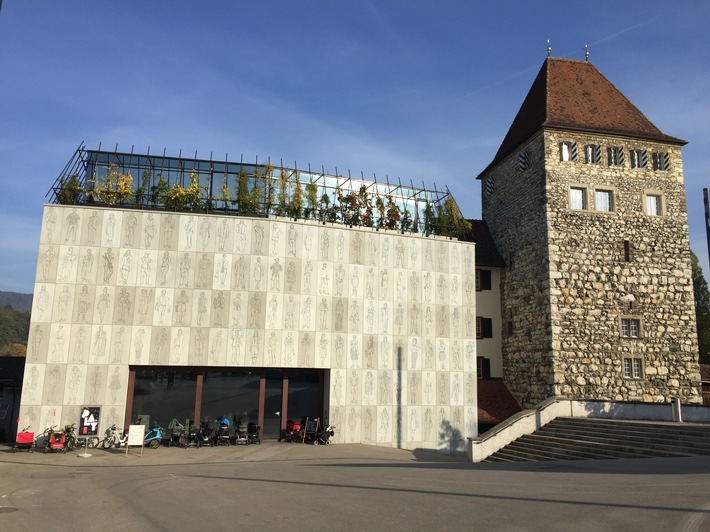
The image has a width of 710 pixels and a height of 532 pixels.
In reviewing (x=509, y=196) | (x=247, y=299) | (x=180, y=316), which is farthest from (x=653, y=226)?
(x=180, y=316)

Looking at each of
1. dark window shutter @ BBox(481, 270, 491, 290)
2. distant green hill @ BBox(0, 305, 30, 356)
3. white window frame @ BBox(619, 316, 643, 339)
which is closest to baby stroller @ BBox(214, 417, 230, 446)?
dark window shutter @ BBox(481, 270, 491, 290)

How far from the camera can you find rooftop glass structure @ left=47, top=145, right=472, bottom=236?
86.4 feet

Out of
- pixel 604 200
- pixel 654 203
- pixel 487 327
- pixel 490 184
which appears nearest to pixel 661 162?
pixel 654 203

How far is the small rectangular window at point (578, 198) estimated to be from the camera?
1228 inches

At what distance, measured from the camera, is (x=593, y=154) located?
31.9m

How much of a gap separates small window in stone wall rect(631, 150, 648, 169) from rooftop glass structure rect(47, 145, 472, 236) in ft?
34.5

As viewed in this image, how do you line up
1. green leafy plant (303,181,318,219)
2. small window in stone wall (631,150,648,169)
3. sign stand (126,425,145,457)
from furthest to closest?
small window in stone wall (631,150,648,169) < green leafy plant (303,181,318,219) < sign stand (126,425,145,457)

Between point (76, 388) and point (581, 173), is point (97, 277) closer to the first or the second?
point (76, 388)

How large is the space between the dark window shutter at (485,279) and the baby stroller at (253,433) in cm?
→ 1680

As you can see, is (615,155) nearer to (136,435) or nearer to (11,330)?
(136,435)

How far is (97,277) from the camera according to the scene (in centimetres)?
2381

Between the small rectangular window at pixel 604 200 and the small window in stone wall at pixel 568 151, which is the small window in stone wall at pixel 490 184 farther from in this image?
the small rectangular window at pixel 604 200

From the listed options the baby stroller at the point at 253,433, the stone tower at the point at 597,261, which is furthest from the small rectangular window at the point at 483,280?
the baby stroller at the point at 253,433

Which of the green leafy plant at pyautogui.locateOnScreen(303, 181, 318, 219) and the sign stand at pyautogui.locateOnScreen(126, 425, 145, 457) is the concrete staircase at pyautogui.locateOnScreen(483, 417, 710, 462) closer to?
the green leafy plant at pyautogui.locateOnScreen(303, 181, 318, 219)
